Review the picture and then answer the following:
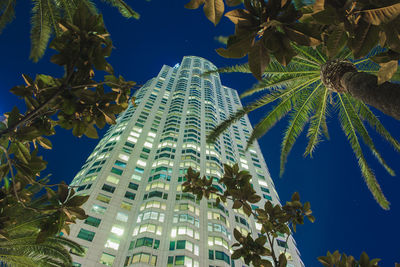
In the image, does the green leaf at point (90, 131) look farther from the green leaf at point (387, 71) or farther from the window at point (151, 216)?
the window at point (151, 216)

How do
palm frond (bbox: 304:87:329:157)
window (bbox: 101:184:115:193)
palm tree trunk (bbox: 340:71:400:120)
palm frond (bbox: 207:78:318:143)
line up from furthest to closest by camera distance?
1. window (bbox: 101:184:115:193)
2. palm frond (bbox: 304:87:329:157)
3. palm frond (bbox: 207:78:318:143)
4. palm tree trunk (bbox: 340:71:400:120)

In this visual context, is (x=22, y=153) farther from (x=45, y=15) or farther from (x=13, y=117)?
(x=45, y=15)

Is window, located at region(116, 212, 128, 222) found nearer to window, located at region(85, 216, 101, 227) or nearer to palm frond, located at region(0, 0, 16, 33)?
window, located at region(85, 216, 101, 227)

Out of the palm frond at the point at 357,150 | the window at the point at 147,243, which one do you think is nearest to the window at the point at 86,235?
the window at the point at 147,243

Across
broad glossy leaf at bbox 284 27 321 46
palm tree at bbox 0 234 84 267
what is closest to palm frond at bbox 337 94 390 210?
broad glossy leaf at bbox 284 27 321 46

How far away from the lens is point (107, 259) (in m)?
28.6

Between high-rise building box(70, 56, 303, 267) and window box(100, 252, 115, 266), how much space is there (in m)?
0.11

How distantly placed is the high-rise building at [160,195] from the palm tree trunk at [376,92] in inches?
601

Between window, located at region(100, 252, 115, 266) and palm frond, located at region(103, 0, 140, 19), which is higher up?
window, located at region(100, 252, 115, 266)

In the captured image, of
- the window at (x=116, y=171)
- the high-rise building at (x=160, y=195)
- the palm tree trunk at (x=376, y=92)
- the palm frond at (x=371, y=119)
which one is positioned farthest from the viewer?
the window at (x=116, y=171)

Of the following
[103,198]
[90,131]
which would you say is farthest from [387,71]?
[103,198]

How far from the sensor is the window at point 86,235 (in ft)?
94.5

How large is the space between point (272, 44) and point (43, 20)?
742 cm

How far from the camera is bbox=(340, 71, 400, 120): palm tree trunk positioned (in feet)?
9.66
